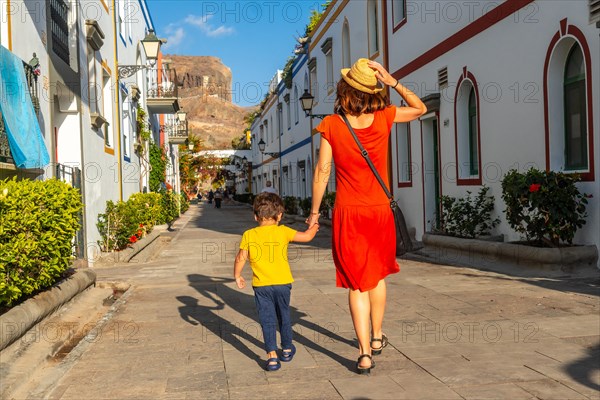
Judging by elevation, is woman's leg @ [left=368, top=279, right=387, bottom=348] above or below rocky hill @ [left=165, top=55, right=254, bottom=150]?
below

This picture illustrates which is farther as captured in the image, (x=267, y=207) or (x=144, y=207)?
(x=144, y=207)

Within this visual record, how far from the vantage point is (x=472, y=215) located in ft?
37.9

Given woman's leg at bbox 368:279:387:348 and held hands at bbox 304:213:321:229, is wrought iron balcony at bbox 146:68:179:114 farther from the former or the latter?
woman's leg at bbox 368:279:387:348

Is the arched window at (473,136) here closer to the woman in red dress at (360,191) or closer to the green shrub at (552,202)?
the green shrub at (552,202)

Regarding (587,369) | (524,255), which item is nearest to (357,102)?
(587,369)

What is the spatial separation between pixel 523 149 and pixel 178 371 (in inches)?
294

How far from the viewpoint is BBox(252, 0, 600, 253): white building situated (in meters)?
8.94

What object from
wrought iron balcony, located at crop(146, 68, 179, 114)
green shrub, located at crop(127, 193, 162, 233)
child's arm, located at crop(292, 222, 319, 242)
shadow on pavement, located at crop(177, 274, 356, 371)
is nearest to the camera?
child's arm, located at crop(292, 222, 319, 242)

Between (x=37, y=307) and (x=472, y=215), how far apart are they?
7872 millimetres

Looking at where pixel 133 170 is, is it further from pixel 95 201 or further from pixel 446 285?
pixel 446 285

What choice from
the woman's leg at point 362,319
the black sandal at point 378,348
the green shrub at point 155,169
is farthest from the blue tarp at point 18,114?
the green shrub at point 155,169

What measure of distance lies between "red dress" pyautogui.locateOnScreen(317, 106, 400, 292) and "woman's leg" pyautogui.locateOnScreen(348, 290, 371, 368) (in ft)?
0.20

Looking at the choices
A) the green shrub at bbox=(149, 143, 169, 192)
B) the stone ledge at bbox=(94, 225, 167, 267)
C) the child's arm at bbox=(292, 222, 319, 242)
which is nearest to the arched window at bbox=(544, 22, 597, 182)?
the child's arm at bbox=(292, 222, 319, 242)

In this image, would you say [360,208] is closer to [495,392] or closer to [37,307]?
[495,392]
